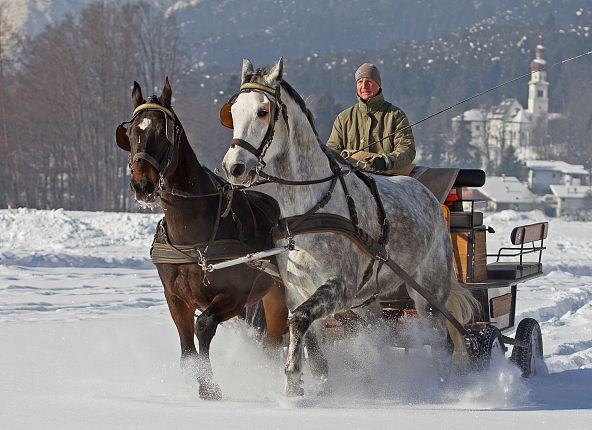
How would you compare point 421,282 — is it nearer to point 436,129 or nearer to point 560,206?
point 560,206

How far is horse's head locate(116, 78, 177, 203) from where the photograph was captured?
24.0 ft

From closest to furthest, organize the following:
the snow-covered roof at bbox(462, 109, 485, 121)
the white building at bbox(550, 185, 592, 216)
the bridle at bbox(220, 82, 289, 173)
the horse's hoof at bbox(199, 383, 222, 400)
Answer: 1. the bridle at bbox(220, 82, 289, 173)
2. the horse's hoof at bbox(199, 383, 222, 400)
3. the white building at bbox(550, 185, 592, 216)
4. the snow-covered roof at bbox(462, 109, 485, 121)

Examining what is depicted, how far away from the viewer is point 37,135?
55.2 meters

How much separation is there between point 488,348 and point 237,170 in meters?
2.91

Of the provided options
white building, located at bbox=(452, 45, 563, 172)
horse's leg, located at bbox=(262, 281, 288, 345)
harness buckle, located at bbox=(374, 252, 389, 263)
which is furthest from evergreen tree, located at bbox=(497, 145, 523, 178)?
harness buckle, located at bbox=(374, 252, 389, 263)

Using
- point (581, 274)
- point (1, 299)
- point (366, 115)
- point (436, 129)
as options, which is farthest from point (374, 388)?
point (436, 129)

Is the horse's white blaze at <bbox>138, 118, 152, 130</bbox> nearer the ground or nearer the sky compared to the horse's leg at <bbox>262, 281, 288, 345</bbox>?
nearer the sky

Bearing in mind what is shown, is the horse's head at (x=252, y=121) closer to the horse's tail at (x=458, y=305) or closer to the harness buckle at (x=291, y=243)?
the harness buckle at (x=291, y=243)

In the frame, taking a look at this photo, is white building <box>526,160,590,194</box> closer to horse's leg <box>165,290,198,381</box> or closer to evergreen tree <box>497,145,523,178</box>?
evergreen tree <box>497,145,523,178</box>

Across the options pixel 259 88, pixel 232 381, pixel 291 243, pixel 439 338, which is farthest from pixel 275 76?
pixel 439 338

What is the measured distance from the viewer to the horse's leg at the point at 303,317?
7094mm

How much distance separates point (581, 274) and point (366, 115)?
13117mm

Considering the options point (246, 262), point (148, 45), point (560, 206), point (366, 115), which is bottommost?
point (560, 206)

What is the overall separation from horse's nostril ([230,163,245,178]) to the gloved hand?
2468 millimetres
